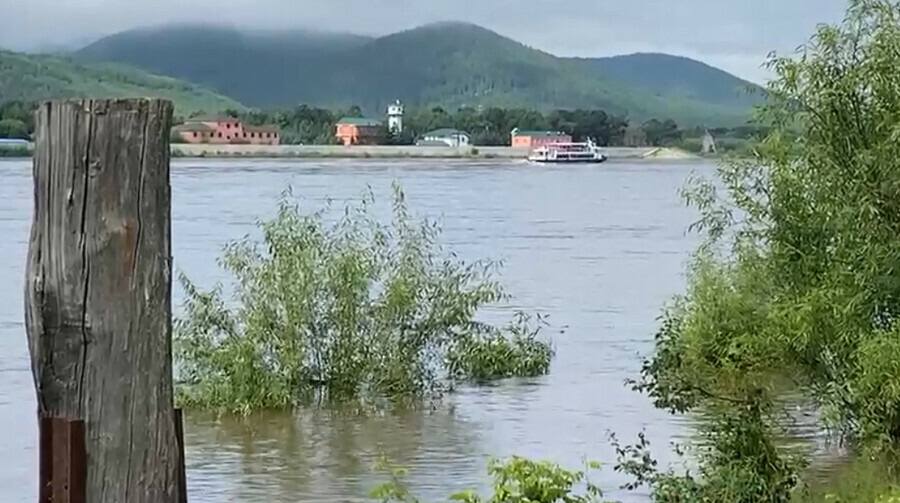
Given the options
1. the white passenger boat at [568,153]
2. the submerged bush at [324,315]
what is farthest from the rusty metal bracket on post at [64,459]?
the white passenger boat at [568,153]

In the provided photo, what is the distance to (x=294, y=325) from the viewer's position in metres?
17.9

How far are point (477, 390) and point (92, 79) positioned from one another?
41.4 metres

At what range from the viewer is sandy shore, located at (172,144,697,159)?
68188 mm

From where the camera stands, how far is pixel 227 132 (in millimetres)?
66312

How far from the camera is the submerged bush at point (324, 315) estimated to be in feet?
58.5

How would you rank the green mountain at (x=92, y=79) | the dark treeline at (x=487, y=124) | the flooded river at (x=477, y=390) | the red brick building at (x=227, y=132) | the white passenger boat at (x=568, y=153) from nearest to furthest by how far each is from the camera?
the flooded river at (x=477, y=390) → the green mountain at (x=92, y=79) → the red brick building at (x=227, y=132) → the dark treeline at (x=487, y=124) → the white passenger boat at (x=568, y=153)

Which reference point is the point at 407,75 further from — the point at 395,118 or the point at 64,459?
the point at 64,459

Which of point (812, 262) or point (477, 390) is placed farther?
point (477, 390)

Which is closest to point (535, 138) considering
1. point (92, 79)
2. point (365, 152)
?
point (365, 152)

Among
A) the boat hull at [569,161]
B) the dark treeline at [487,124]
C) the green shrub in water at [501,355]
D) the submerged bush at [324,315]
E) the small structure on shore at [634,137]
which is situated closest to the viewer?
the submerged bush at [324,315]

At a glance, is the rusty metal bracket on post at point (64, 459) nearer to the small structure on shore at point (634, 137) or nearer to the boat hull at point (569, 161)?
the small structure on shore at point (634, 137)

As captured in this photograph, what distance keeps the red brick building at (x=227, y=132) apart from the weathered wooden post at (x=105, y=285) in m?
51.6

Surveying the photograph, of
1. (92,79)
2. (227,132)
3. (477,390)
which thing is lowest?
(477,390)

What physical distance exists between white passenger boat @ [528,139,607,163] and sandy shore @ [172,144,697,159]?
8.50ft
